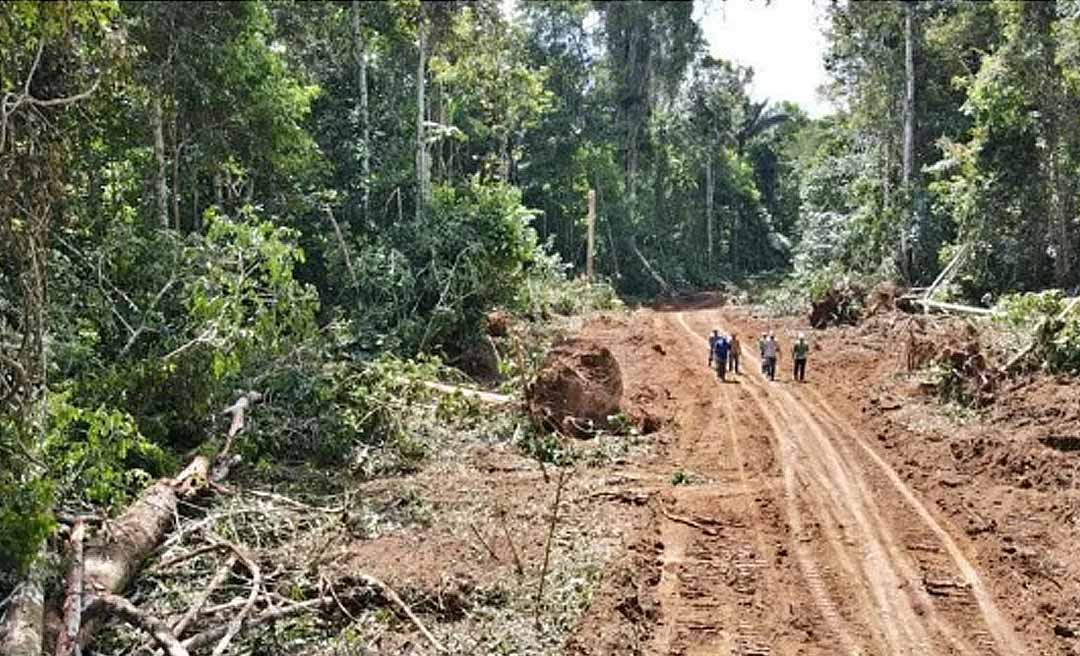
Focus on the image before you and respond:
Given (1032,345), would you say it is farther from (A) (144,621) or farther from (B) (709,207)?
(B) (709,207)

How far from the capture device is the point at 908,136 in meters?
27.7

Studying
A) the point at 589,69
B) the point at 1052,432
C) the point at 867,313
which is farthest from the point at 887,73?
the point at 1052,432

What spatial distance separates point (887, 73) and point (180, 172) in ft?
70.0

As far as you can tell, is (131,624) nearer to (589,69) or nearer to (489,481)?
(489,481)

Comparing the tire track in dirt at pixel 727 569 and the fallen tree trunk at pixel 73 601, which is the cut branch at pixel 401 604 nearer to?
the tire track in dirt at pixel 727 569

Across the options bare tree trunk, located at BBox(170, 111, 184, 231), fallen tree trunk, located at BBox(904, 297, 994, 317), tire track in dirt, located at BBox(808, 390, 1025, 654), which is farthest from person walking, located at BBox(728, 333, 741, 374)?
bare tree trunk, located at BBox(170, 111, 184, 231)

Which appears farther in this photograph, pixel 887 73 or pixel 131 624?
pixel 887 73

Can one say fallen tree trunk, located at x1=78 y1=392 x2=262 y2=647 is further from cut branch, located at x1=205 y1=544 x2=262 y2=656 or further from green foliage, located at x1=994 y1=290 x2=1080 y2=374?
green foliage, located at x1=994 y1=290 x2=1080 y2=374

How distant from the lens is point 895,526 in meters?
10.7

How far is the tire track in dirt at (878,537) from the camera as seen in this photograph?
814 centimetres

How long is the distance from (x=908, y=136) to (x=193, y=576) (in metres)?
24.7

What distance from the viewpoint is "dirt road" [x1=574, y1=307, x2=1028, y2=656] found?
8.13 meters

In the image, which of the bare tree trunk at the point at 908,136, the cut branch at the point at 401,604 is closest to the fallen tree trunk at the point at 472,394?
the cut branch at the point at 401,604

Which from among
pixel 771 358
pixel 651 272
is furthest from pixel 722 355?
pixel 651 272
